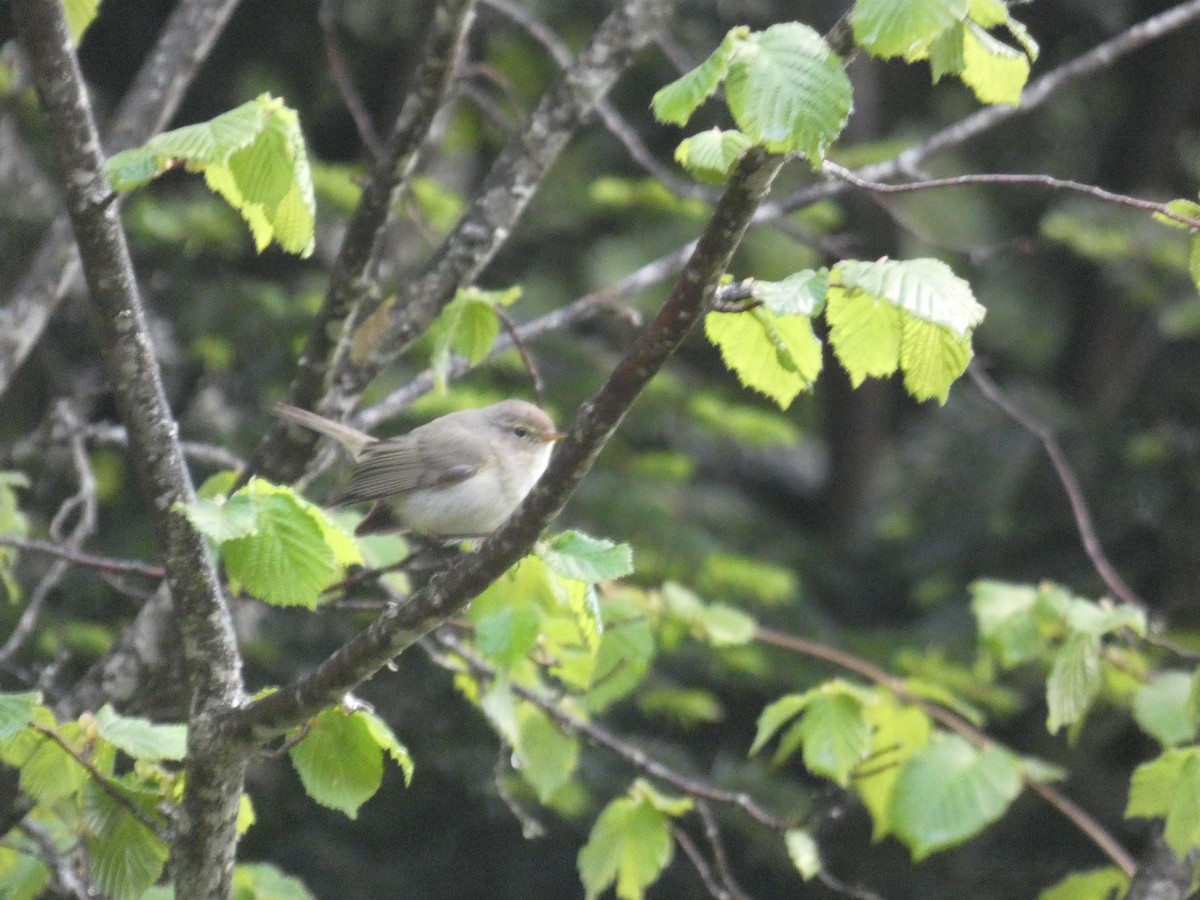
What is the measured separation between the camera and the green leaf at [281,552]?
78.4 inches

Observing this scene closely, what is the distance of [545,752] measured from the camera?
3.13 metres

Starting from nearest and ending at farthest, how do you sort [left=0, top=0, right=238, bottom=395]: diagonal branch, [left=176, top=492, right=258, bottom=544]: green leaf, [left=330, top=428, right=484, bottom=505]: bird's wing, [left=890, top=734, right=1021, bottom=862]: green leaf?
1. [left=176, top=492, right=258, bottom=544]: green leaf
2. [left=890, top=734, right=1021, bottom=862]: green leaf
3. [left=0, top=0, right=238, bottom=395]: diagonal branch
4. [left=330, top=428, right=484, bottom=505]: bird's wing

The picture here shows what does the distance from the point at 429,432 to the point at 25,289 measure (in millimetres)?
1278

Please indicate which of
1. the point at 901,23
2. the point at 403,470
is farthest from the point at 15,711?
the point at 403,470

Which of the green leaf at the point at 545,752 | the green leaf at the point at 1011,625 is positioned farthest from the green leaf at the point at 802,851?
the green leaf at the point at 1011,625

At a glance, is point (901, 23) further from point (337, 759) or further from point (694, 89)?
point (337, 759)

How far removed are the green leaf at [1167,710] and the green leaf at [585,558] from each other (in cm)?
172

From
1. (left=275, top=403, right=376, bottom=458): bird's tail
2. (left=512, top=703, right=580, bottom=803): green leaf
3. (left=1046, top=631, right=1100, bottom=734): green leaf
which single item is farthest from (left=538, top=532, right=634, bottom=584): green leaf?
(left=1046, top=631, right=1100, bottom=734): green leaf

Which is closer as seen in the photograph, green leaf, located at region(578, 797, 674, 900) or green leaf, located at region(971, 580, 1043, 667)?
green leaf, located at region(578, 797, 674, 900)

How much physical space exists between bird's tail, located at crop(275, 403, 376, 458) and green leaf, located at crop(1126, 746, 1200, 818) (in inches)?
75.5

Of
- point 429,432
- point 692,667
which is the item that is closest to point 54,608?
point 429,432

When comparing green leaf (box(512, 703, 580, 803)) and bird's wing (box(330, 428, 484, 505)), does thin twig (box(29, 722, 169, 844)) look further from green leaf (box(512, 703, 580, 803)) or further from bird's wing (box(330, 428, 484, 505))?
bird's wing (box(330, 428, 484, 505))

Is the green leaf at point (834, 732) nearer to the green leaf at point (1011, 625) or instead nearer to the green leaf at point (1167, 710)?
the green leaf at point (1011, 625)

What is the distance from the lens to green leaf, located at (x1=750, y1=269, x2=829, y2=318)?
1621 millimetres
